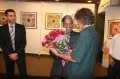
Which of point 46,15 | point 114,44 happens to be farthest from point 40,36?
point 114,44

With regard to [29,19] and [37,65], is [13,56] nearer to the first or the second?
[37,65]

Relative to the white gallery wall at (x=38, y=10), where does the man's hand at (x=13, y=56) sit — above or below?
below

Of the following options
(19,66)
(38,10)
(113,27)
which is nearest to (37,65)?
(38,10)

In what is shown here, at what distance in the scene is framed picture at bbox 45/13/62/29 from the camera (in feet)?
18.1

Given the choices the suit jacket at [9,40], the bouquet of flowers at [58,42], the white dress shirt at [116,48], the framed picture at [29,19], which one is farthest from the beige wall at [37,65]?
the bouquet of flowers at [58,42]

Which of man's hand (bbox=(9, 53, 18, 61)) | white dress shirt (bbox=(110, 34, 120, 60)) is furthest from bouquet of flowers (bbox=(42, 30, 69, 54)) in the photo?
white dress shirt (bbox=(110, 34, 120, 60))

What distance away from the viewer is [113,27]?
5.08 m

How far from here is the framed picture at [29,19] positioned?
5555 mm

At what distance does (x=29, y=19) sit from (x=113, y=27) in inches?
103

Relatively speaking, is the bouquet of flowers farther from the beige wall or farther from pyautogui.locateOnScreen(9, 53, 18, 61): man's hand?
the beige wall

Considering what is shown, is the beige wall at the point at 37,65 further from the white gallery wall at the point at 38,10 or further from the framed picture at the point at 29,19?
the framed picture at the point at 29,19

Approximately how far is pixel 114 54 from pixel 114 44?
0.22 m

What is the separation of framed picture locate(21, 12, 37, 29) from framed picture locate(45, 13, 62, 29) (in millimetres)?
393

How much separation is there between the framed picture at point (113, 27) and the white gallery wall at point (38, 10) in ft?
3.56
